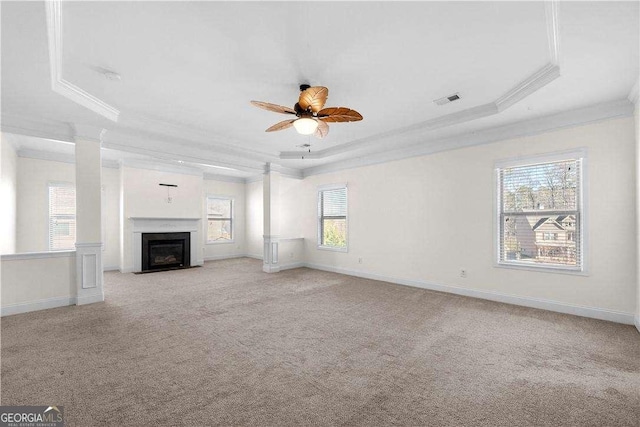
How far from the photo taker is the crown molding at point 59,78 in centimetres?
206

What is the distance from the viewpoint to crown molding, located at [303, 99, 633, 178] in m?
3.50

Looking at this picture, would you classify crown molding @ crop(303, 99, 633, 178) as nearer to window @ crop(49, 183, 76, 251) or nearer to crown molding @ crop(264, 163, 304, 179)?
crown molding @ crop(264, 163, 304, 179)

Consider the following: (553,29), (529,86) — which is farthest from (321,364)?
(529,86)

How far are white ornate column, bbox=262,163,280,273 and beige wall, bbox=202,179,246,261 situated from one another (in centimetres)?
275

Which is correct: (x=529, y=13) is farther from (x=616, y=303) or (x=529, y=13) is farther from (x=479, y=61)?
(x=616, y=303)

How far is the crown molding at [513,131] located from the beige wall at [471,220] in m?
0.09

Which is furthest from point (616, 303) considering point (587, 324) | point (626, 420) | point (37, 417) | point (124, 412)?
point (37, 417)

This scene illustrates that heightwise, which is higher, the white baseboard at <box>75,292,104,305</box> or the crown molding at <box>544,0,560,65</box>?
the crown molding at <box>544,0,560,65</box>

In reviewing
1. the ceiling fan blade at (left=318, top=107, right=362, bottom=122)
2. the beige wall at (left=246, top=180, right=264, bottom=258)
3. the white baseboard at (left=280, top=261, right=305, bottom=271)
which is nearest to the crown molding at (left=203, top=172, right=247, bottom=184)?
the beige wall at (left=246, top=180, right=264, bottom=258)

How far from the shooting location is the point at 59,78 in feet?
9.89

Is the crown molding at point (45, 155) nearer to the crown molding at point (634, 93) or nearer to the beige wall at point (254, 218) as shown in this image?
the beige wall at point (254, 218)

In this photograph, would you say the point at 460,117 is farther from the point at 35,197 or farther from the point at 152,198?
the point at 35,197

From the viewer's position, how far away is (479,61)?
2.78 metres

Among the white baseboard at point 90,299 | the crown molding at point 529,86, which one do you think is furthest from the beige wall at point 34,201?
the crown molding at point 529,86
